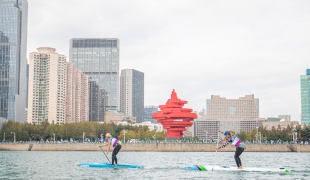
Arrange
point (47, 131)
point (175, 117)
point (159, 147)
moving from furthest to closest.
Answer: point (47, 131) → point (175, 117) → point (159, 147)

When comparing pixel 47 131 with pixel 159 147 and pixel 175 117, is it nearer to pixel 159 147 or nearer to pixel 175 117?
pixel 159 147

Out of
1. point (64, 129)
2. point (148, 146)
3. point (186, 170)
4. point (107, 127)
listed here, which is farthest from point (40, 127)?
point (186, 170)

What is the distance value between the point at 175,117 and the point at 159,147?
10.3 m

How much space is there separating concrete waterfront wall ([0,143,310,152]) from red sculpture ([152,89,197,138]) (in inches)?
290

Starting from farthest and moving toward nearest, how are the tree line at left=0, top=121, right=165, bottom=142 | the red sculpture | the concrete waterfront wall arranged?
the tree line at left=0, top=121, right=165, bottom=142
the red sculpture
the concrete waterfront wall

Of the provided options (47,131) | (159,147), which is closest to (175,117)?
(159,147)

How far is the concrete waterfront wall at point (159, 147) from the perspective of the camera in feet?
479

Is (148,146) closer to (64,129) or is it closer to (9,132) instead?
(64,129)

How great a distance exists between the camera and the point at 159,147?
148125mm

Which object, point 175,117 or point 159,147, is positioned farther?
point 175,117

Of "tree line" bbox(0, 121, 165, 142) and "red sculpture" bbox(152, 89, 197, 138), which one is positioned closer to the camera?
"red sculpture" bbox(152, 89, 197, 138)

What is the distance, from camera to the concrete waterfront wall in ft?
479

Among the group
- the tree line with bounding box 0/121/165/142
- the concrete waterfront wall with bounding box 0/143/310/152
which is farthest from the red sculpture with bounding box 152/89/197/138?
the tree line with bounding box 0/121/165/142

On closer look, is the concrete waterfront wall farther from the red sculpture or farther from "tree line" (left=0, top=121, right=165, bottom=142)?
"tree line" (left=0, top=121, right=165, bottom=142)
